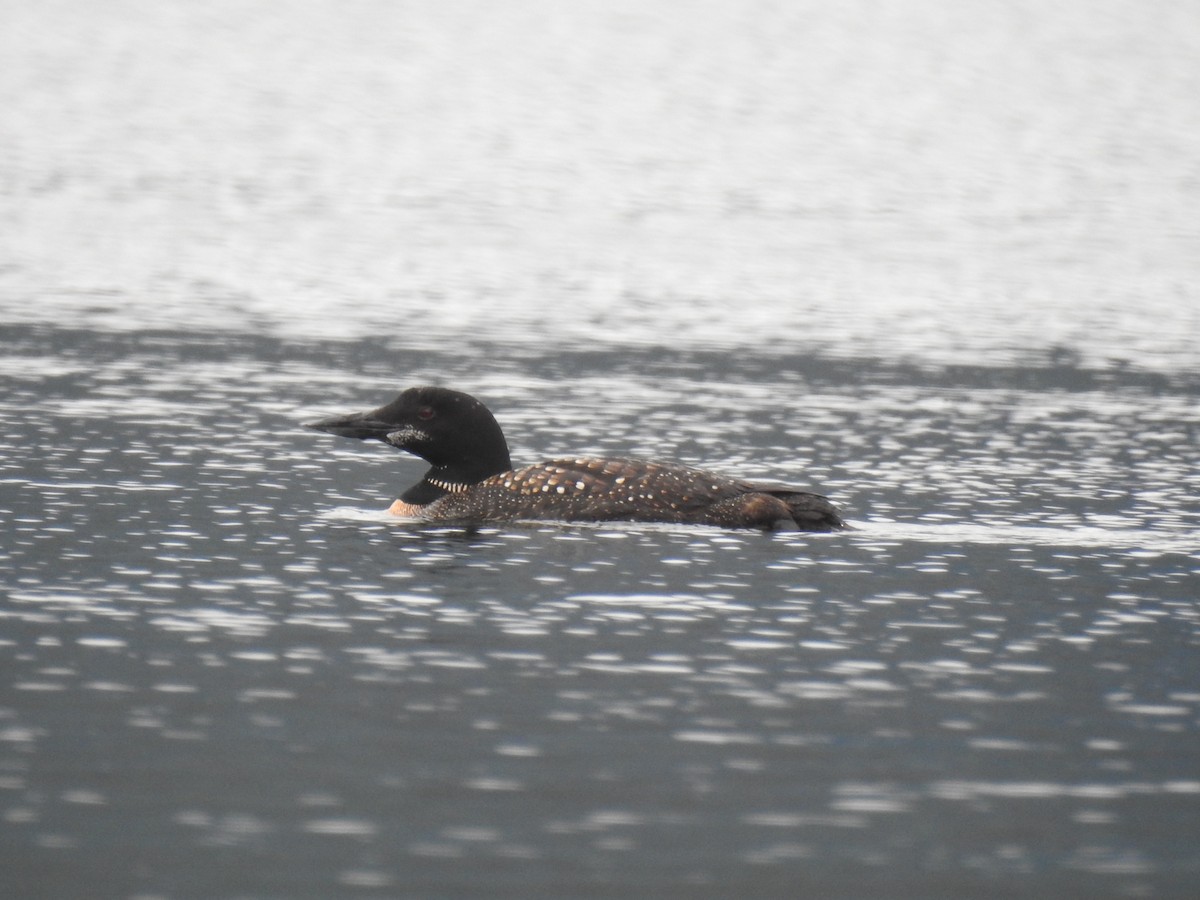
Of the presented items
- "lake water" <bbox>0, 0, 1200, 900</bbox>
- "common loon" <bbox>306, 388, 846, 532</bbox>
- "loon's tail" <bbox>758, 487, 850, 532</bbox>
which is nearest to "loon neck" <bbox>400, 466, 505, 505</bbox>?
"common loon" <bbox>306, 388, 846, 532</bbox>

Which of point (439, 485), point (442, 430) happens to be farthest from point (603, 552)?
point (442, 430)

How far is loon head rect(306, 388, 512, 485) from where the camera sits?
1219 centimetres

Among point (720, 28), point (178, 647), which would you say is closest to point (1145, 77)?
point (720, 28)

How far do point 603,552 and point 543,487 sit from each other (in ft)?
3.14

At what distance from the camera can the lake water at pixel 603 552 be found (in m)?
6.61

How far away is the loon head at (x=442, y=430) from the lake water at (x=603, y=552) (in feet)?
1.47

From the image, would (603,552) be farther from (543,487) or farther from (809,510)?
(809,510)

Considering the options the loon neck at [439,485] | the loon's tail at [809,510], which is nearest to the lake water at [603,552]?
the loon's tail at [809,510]

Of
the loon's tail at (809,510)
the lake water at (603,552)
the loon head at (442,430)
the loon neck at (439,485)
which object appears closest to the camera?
the lake water at (603,552)

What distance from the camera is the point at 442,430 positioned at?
1230 cm

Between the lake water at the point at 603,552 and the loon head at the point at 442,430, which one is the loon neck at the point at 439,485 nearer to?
the loon head at the point at 442,430

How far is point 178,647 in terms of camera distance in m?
8.66

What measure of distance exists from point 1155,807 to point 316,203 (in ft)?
87.4

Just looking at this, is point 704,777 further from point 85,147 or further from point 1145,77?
point 1145,77
